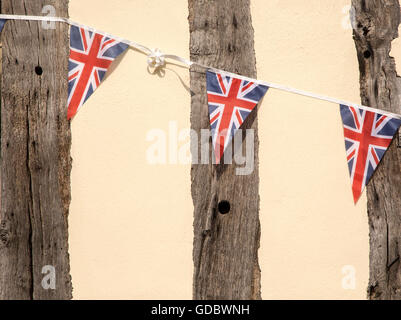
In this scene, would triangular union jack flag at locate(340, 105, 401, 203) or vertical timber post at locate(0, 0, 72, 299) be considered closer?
triangular union jack flag at locate(340, 105, 401, 203)

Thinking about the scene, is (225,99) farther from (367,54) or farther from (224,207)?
(367,54)

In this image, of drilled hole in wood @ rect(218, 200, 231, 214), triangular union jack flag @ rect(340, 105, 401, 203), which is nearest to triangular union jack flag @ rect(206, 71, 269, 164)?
drilled hole in wood @ rect(218, 200, 231, 214)

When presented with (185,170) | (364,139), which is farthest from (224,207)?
(364,139)

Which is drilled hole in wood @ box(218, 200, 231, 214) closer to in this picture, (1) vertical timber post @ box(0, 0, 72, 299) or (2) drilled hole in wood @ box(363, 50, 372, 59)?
(1) vertical timber post @ box(0, 0, 72, 299)

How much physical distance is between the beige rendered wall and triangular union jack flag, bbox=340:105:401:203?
1.8 inches

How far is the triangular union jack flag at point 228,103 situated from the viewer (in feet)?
6.27

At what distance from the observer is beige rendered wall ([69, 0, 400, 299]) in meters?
1.90

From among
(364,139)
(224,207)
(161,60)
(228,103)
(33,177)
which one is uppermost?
(161,60)

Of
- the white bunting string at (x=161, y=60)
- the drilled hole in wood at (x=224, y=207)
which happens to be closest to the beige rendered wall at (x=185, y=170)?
the white bunting string at (x=161, y=60)

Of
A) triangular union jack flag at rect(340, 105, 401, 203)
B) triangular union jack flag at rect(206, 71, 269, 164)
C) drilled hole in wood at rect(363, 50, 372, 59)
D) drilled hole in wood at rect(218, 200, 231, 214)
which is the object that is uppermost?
drilled hole in wood at rect(363, 50, 372, 59)

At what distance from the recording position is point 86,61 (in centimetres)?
199

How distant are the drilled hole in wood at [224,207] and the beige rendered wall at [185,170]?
0.17 meters

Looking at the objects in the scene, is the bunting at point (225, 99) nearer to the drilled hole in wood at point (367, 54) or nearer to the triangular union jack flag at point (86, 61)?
the triangular union jack flag at point (86, 61)

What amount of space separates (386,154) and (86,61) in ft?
5.54
